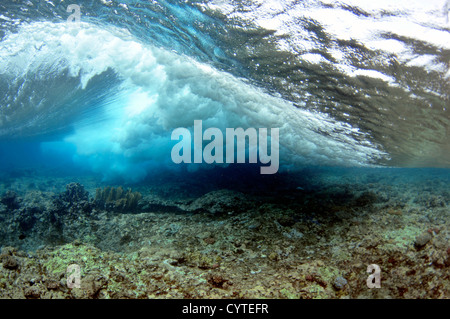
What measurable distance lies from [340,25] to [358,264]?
5.08 metres

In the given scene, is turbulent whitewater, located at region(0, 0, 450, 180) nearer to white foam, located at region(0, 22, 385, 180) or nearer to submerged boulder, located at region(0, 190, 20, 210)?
white foam, located at region(0, 22, 385, 180)

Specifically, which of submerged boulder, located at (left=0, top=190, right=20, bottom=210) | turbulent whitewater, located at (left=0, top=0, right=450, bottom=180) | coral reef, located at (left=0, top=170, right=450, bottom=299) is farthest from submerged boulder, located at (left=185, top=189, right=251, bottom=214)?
submerged boulder, located at (left=0, top=190, right=20, bottom=210)

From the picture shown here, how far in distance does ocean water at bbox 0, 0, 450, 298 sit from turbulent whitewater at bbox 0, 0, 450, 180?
0.17 feet

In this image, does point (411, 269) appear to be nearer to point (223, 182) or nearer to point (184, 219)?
point (184, 219)

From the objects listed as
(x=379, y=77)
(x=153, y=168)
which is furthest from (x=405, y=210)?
(x=153, y=168)

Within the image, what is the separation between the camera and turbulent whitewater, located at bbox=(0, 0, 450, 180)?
4.80 meters

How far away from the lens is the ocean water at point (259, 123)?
3.46m

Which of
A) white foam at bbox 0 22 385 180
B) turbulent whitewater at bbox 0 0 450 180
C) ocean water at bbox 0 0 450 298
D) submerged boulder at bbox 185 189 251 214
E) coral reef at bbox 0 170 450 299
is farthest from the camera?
white foam at bbox 0 22 385 180

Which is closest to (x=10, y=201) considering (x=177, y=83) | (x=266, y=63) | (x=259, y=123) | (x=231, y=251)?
(x=177, y=83)

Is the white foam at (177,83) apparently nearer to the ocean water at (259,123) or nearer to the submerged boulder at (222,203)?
the ocean water at (259,123)

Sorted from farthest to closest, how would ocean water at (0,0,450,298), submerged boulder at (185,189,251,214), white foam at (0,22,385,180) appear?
1. white foam at (0,22,385,180)
2. submerged boulder at (185,189,251,214)
3. ocean water at (0,0,450,298)

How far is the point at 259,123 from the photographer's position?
47.2 feet

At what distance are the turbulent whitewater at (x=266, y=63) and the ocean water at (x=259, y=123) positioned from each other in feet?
0.17

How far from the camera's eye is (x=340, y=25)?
475cm
